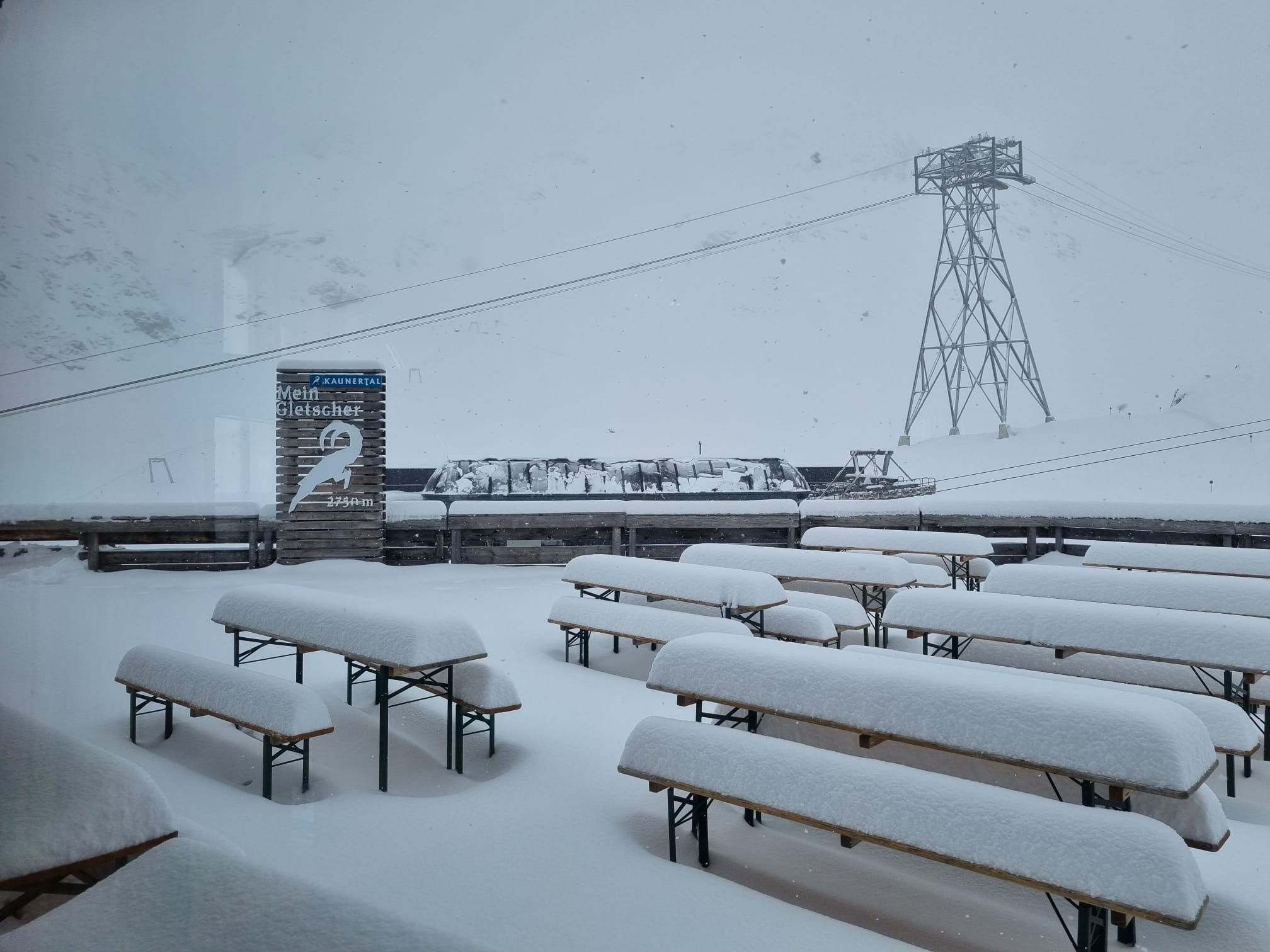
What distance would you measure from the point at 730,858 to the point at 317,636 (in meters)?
2.21

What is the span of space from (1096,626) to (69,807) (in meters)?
4.11

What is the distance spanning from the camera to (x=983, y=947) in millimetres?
2402

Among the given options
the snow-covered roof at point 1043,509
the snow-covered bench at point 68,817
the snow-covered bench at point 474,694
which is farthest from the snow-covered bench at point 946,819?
the snow-covered roof at point 1043,509

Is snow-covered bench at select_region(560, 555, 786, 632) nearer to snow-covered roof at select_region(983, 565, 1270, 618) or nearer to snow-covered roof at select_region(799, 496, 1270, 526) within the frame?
snow-covered roof at select_region(983, 565, 1270, 618)

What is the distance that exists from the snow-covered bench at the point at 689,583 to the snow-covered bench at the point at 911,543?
189cm

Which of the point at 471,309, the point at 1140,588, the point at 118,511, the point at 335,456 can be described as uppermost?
the point at 471,309

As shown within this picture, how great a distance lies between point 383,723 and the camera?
3.18m

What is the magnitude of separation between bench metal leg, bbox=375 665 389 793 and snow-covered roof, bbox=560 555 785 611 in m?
2.09

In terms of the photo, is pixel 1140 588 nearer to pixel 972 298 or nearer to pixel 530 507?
pixel 972 298

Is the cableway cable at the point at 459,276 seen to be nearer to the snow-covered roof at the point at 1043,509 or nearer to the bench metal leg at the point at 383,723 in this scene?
the bench metal leg at the point at 383,723

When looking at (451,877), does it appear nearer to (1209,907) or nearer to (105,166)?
(1209,907)

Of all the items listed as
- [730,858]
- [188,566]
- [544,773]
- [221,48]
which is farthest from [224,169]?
[730,858]

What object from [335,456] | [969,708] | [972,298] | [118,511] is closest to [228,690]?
A: [118,511]

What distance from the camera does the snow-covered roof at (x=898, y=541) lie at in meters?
6.10
